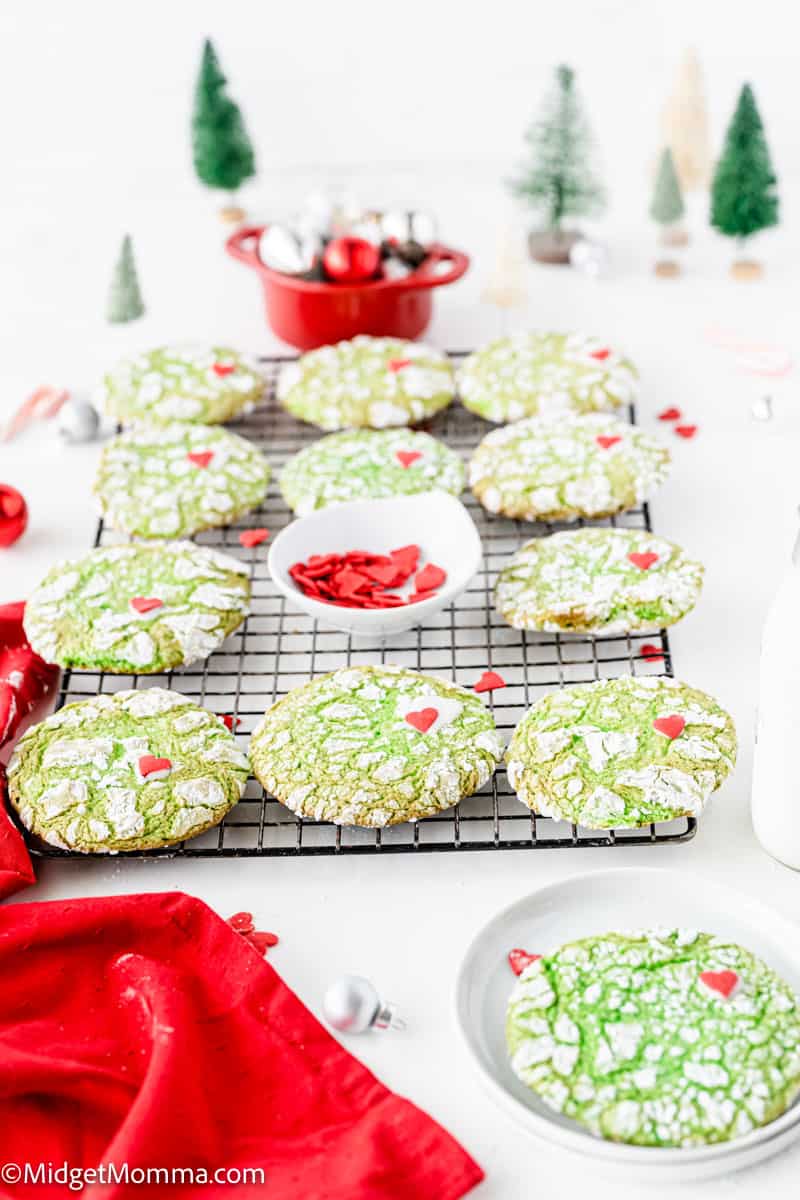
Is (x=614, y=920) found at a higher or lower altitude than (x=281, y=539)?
lower

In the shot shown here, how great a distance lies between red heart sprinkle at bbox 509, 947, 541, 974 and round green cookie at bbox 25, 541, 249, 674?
56 cm

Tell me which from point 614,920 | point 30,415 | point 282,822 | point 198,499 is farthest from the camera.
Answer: point 30,415

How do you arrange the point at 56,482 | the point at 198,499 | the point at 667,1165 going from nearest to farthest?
→ the point at 667,1165 < the point at 198,499 < the point at 56,482

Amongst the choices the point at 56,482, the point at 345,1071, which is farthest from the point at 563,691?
the point at 56,482

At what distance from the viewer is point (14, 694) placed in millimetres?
1641

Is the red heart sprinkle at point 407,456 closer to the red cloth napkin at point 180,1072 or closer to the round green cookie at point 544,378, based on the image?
the round green cookie at point 544,378

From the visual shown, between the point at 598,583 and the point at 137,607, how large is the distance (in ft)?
1.84

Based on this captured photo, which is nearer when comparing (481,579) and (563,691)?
(563,691)

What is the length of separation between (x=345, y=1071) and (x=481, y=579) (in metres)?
0.79

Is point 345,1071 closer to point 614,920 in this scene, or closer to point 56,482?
point 614,920

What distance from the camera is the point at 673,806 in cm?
140

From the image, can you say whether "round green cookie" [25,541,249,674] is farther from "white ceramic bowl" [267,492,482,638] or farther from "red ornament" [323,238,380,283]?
"red ornament" [323,238,380,283]

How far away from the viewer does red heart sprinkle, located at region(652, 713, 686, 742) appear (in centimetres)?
148

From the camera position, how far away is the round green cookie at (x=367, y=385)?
6.88 feet
